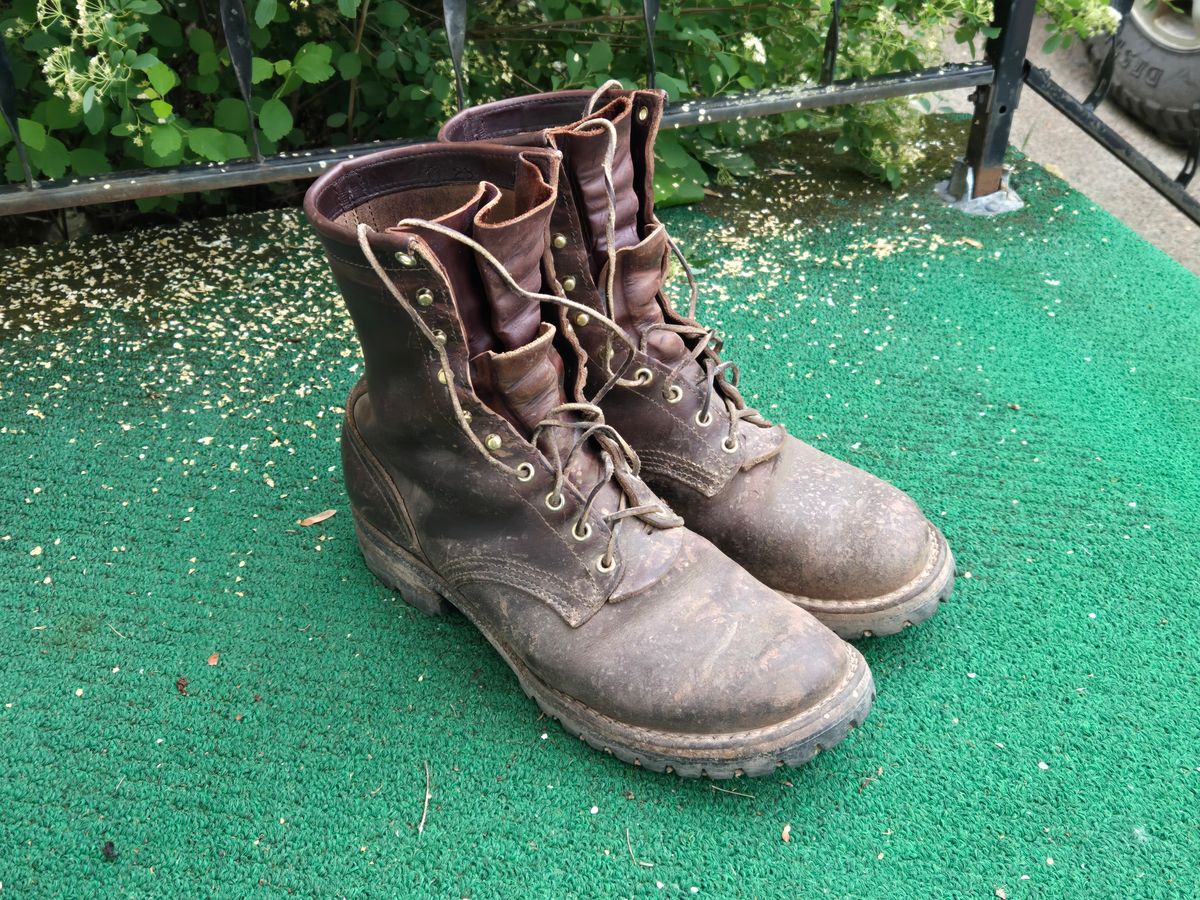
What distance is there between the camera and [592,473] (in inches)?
43.1

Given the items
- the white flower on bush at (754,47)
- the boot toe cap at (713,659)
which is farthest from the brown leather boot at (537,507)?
the white flower on bush at (754,47)

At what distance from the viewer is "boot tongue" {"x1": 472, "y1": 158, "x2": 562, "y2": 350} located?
3.10ft

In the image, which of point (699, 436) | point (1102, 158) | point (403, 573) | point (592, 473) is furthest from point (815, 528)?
point (1102, 158)

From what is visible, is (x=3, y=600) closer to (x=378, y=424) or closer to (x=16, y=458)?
(x=16, y=458)

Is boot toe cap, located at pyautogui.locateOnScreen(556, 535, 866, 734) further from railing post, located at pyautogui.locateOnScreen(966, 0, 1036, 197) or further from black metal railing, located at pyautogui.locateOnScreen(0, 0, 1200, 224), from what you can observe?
railing post, located at pyautogui.locateOnScreen(966, 0, 1036, 197)

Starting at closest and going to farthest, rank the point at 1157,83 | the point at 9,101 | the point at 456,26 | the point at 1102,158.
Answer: the point at 9,101 < the point at 456,26 < the point at 1102,158 < the point at 1157,83

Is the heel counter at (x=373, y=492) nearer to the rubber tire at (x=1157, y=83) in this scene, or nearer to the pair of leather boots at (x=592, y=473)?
the pair of leather boots at (x=592, y=473)

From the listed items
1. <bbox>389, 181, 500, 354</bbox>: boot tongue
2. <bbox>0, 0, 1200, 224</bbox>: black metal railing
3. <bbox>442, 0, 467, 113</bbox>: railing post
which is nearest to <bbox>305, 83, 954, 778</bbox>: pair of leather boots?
<bbox>389, 181, 500, 354</bbox>: boot tongue

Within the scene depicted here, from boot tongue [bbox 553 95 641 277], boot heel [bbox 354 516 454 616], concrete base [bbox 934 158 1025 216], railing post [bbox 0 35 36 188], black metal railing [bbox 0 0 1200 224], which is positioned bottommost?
concrete base [bbox 934 158 1025 216]

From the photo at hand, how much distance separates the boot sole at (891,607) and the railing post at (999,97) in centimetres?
131

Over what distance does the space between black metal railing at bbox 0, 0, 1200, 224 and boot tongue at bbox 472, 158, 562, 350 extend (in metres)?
0.83

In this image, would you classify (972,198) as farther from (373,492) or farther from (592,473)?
(373,492)

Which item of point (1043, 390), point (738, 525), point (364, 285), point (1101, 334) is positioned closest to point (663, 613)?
point (738, 525)

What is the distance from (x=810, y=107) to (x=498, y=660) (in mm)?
1337
